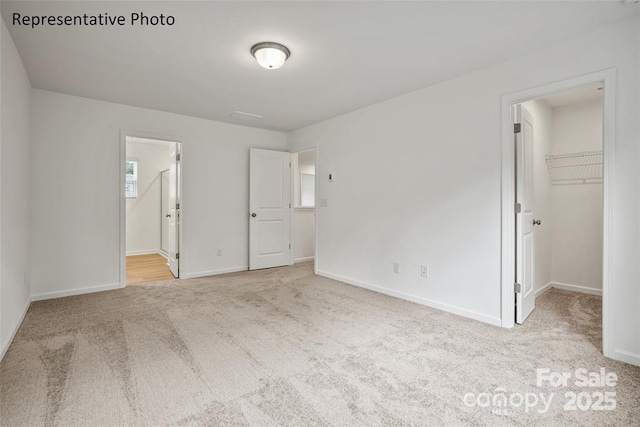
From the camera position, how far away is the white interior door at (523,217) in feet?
9.01

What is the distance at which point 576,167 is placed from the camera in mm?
3953

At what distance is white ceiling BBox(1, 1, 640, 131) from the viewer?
6.65 ft

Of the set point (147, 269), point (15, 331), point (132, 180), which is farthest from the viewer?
point (132, 180)

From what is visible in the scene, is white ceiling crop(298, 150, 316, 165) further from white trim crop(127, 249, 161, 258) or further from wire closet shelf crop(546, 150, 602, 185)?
wire closet shelf crop(546, 150, 602, 185)

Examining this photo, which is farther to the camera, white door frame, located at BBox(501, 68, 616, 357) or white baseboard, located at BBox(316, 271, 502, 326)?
white baseboard, located at BBox(316, 271, 502, 326)

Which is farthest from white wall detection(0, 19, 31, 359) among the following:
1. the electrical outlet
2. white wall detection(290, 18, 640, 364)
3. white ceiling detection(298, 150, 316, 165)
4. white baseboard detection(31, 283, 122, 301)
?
white ceiling detection(298, 150, 316, 165)

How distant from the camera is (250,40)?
7.84ft

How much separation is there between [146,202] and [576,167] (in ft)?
26.2

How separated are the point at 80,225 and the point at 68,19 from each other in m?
2.50

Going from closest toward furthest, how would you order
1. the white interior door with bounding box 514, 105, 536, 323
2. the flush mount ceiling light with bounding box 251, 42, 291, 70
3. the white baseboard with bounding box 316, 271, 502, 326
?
the flush mount ceiling light with bounding box 251, 42, 291, 70, the white interior door with bounding box 514, 105, 536, 323, the white baseboard with bounding box 316, 271, 502, 326

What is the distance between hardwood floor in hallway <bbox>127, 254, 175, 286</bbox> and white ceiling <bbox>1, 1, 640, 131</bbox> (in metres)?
2.55

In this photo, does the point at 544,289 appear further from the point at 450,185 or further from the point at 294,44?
the point at 294,44

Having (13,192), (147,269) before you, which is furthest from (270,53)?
(147,269)

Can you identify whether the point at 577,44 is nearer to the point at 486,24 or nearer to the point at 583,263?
the point at 486,24
